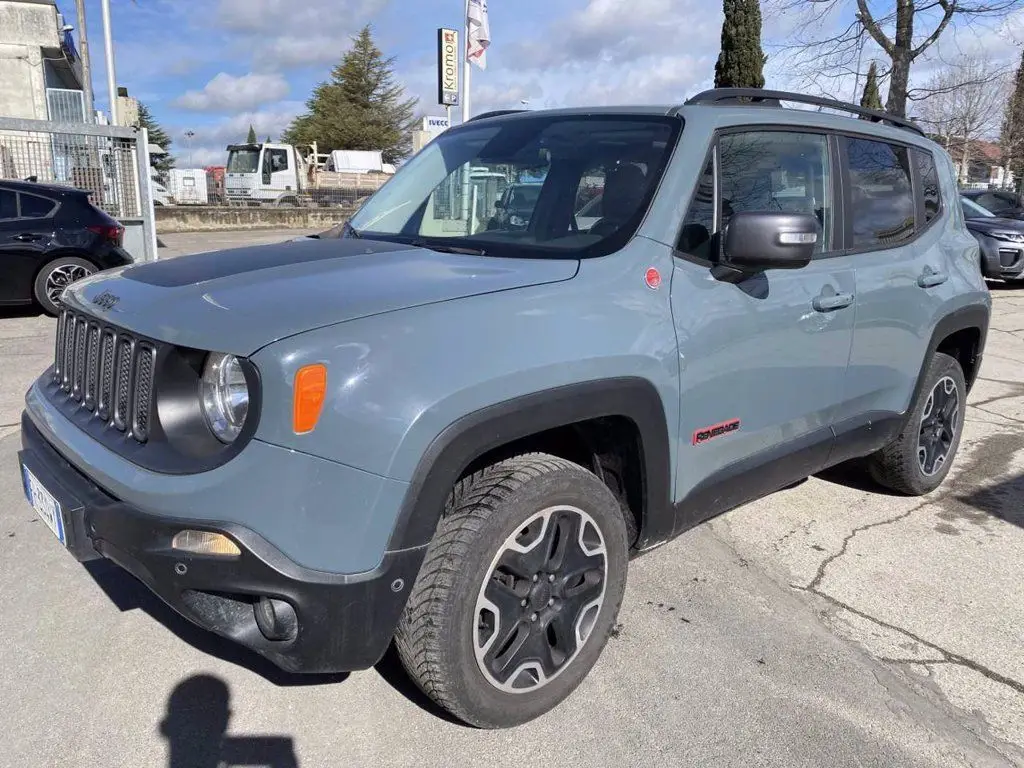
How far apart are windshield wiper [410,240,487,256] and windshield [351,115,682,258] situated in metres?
0.01

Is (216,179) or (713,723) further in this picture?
(216,179)

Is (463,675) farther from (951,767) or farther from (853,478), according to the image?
(853,478)

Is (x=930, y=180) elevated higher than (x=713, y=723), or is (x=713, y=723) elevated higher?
(x=930, y=180)

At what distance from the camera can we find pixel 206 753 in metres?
2.37

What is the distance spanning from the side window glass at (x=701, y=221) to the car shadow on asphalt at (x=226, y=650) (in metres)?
1.65

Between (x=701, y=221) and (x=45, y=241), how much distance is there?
8312mm

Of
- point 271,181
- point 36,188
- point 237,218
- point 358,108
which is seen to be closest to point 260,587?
point 36,188

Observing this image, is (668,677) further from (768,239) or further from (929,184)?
(929,184)

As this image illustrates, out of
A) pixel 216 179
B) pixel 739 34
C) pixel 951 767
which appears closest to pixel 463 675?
pixel 951 767

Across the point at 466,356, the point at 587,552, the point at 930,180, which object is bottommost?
the point at 587,552

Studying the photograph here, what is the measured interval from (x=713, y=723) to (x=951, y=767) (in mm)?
681

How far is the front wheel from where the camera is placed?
2.22 meters

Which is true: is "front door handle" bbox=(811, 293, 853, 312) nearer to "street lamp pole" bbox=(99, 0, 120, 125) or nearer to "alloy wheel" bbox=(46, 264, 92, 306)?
"alloy wheel" bbox=(46, 264, 92, 306)

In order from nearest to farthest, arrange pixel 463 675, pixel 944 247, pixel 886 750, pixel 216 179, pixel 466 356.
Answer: pixel 466 356 < pixel 463 675 < pixel 886 750 < pixel 944 247 < pixel 216 179
